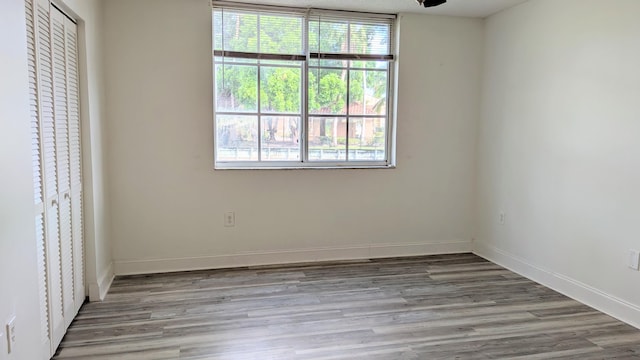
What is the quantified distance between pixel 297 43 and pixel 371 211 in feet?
5.54

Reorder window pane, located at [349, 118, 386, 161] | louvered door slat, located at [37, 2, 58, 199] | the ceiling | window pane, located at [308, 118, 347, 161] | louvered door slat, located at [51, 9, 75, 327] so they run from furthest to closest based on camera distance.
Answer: window pane, located at [349, 118, 386, 161] < window pane, located at [308, 118, 347, 161] < the ceiling < louvered door slat, located at [51, 9, 75, 327] < louvered door slat, located at [37, 2, 58, 199]

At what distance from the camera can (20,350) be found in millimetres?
1736

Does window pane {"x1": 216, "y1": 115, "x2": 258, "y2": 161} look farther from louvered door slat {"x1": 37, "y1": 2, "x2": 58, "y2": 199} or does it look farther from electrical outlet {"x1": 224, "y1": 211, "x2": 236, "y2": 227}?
louvered door slat {"x1": 37, "y1": 2, "x2": 58, "y2": 199}

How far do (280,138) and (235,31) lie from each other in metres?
0.99

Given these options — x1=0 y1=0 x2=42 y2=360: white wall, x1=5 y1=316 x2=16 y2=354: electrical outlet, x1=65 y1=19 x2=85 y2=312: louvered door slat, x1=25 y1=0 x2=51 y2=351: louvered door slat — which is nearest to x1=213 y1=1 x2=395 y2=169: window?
x1=65 y1=19 x2=85 y2=312: louvered door slat

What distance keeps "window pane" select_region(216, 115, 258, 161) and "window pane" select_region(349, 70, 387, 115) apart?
3.09ft

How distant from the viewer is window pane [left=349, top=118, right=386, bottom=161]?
4.02 metres

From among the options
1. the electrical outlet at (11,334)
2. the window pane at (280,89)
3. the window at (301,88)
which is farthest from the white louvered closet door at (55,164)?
the window pane at (280,89)

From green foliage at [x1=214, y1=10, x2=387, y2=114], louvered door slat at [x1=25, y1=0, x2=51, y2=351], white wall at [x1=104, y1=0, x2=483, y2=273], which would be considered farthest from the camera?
green foliage at [x1=214, y1=10, x2=387, y2=114]

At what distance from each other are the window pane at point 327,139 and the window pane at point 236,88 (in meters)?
0.58

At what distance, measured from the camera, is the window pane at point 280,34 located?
3.70 meters

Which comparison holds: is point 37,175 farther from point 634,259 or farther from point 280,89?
point 634,259

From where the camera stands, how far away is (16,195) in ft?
5.59

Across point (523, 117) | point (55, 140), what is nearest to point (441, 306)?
point (523, 117)
